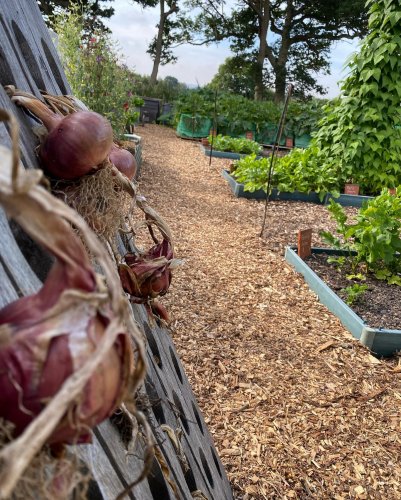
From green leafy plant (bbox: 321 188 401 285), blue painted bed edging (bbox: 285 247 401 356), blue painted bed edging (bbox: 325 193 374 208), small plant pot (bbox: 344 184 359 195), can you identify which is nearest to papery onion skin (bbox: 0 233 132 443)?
blue painted bed edging (bbox: 285 247 401 356)

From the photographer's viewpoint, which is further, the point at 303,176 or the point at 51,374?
the point at 303,176

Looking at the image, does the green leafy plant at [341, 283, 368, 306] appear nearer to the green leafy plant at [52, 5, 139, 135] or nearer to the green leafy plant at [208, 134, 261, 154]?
the green leafy plant at [52, 5, 139, 135]

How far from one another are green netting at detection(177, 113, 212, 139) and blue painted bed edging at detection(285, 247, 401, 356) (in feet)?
38.3

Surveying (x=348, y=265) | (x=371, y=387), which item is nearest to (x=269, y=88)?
(x=348, y=265)

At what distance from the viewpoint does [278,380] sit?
316cm

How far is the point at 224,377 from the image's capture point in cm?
314

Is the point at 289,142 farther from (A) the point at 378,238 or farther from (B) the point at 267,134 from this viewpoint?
(A) the point at 378,238

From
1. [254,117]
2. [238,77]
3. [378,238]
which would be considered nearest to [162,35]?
[238,77]

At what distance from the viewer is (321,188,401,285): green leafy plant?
170 inches

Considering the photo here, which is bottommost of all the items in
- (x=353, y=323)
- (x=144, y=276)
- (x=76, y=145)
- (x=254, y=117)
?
(x=353, y=323)

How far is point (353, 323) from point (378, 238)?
953 mm

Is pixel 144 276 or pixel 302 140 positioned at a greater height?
pixel 144 276

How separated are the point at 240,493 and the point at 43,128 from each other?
6.61ft

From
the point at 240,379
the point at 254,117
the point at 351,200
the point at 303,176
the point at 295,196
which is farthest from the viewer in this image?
the point at 254,117
